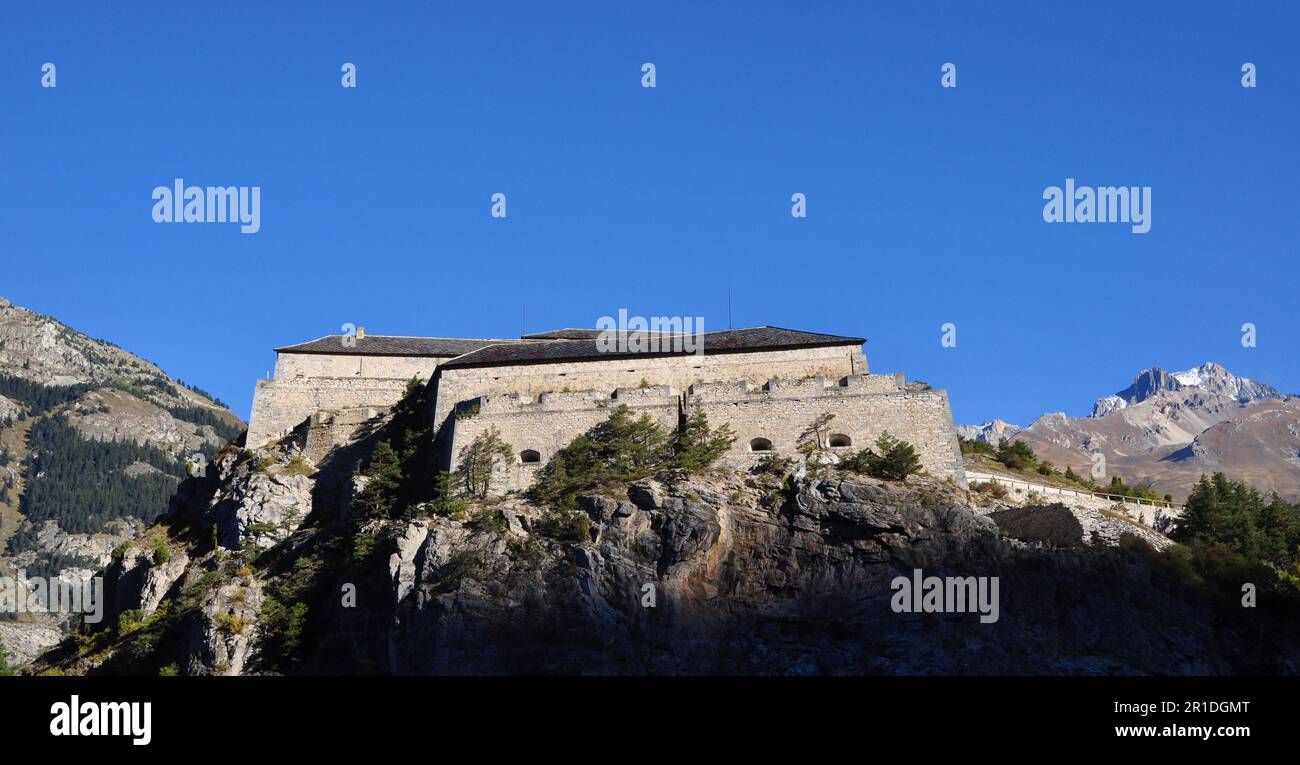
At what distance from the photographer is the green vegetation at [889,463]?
5022 centimetres

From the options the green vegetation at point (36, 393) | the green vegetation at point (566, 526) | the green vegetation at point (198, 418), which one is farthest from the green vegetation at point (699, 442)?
the green vegetation at point (36, 393)

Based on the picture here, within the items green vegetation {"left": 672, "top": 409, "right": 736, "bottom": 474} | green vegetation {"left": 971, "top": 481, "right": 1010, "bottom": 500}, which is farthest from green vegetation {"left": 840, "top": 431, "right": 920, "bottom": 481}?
green vegetation {"left": 672, "top": 409, "right": 736, "bottom": 474}

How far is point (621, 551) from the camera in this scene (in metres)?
46.8

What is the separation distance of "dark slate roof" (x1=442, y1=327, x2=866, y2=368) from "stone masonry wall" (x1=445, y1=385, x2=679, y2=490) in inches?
130

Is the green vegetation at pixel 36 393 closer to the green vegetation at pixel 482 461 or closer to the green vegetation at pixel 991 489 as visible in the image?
the green vegetation at pixel 482 461

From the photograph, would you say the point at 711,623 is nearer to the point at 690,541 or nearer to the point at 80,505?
the point at 690,541

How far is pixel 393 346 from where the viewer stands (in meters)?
64.6

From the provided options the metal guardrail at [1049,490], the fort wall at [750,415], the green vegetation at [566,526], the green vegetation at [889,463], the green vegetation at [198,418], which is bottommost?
the green vegetation at [566,526]

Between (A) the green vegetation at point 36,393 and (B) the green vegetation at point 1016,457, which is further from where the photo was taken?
(A) the green vegetation at point 36,393

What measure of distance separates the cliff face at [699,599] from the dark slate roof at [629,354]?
27.9 feet

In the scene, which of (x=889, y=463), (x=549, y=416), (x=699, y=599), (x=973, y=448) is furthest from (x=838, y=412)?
(x=549, y=416)

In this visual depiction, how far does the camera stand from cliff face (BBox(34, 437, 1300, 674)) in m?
43.8
